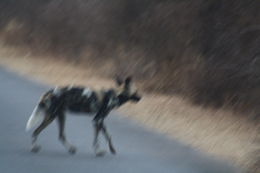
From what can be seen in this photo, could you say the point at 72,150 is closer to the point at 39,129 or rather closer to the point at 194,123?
the point at 39,129

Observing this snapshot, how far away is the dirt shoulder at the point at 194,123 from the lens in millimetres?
10727

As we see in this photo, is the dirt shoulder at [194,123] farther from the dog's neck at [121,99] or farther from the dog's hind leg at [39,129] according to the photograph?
the dog's hind leg at [39,129]

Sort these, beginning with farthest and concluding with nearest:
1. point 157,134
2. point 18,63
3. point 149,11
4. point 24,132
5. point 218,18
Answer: point 18,63 → point 149,11 → point 218,18 → point 157,134 → point 24,132

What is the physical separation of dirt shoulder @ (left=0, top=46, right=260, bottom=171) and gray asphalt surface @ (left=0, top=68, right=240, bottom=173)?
349mm

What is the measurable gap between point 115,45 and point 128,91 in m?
12.9

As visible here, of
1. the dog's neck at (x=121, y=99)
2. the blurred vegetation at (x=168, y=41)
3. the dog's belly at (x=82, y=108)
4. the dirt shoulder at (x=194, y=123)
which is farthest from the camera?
the blurred vegetation at (x=168, y=41)

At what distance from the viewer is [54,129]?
10805 millimetres

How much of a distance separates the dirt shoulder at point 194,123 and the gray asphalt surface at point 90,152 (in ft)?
1.14

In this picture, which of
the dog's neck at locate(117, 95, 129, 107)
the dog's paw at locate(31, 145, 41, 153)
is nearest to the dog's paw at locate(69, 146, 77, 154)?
the dog's paw at locate(31, 145, 41, 153)

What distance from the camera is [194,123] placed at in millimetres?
12961

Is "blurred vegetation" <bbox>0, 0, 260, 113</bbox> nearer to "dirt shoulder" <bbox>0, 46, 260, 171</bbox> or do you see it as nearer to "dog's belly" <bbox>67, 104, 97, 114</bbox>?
"dirt shoulder" <bbox>0, 46, 260, 171</bbox>

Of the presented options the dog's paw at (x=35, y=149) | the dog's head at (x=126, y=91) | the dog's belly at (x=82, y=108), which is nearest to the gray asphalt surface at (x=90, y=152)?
the dog's paw at (x=35, y=149)

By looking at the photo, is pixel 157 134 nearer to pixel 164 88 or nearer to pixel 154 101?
pixel 154 101

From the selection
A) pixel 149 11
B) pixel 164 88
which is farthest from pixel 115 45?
pixel 164 88
